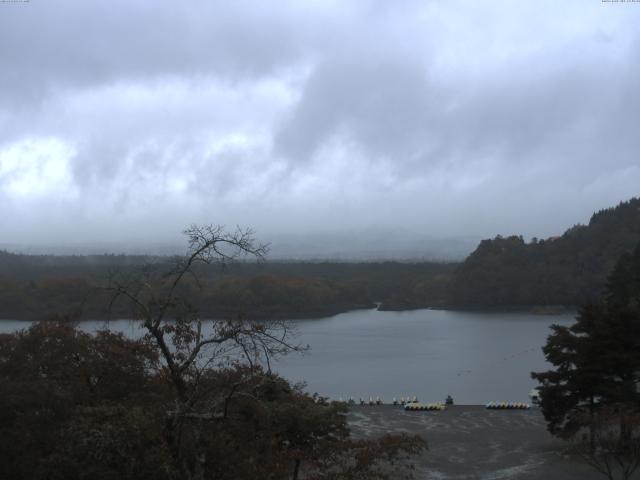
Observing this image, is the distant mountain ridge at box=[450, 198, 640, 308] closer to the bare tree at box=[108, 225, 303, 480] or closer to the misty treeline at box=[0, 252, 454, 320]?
the misty treeline at box=[0, 252, 454, 320]

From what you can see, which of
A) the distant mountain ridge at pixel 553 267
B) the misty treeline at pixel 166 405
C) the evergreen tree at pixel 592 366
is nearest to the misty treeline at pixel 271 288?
the distant mountain ridge at pixel 553 267

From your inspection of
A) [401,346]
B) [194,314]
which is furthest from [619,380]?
[401,346]

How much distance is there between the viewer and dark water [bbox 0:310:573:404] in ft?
61.8

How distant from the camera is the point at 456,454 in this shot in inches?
400

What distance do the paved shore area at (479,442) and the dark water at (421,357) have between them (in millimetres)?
2508

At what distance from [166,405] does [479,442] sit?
8.40m

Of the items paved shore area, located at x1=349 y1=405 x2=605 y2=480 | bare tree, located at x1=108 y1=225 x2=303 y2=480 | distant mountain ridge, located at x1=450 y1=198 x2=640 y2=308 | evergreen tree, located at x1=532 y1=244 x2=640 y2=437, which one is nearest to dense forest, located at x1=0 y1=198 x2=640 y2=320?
distant mountain ridge, located at x1=450 y1=198 x2=640 y2=308

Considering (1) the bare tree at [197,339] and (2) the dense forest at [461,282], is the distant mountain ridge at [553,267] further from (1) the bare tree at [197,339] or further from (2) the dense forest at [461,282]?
(1) the bare tree at [197,339]

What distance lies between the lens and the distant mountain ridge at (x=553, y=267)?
42.1m

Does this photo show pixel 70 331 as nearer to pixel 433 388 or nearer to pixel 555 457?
pixel 555 457

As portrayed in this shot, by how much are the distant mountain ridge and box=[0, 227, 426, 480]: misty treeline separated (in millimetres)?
38466

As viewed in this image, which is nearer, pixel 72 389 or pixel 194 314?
pixel 194 314

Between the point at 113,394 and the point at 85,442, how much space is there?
2346 millimetres

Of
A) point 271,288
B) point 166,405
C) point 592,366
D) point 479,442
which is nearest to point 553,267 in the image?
point 271,288
